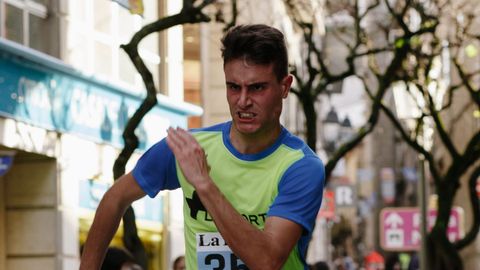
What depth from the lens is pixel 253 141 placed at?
5414 mm

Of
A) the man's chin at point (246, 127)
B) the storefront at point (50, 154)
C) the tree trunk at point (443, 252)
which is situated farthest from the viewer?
the tree trunk at point (443, 252)

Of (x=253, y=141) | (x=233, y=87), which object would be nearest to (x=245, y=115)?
(x=233, y=87)

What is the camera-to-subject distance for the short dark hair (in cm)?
513

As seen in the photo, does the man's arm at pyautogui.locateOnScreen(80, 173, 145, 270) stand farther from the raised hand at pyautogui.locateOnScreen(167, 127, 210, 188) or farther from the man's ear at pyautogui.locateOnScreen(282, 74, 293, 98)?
the man's ear at pyautogui.locateOnScreen(282, 74, 293, 98)

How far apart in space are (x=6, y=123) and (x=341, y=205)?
3507cm

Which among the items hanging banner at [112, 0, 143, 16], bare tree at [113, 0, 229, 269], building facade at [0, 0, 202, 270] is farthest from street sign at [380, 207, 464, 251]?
hanging banner at [112, 0, 143, 16]

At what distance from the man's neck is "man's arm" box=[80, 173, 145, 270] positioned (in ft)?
1.27

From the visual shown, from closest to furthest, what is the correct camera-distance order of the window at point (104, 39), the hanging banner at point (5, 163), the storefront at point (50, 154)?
the hanging banner at point (5, 163) → the storefront at point (50, 154) → the window at point (104, 39)

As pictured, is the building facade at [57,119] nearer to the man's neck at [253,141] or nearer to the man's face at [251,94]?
the man's neck at [253,141]

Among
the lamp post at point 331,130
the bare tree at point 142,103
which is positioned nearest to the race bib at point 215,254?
the bare tree at point 142,103

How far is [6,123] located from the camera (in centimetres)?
1892

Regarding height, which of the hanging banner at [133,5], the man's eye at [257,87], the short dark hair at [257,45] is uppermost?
the hanging banner at [133,5]

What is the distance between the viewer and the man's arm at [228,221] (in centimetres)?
497

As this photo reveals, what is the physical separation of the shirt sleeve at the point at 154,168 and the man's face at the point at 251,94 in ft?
1.14
